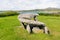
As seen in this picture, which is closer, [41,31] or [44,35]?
[44,35]

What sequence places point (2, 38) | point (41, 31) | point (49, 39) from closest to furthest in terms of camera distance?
point (49, 39)
point (2, 38)
point (41, 31)

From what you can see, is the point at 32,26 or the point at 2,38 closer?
the point at 2,38

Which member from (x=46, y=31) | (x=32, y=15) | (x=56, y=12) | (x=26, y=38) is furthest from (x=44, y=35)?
(x=56, y=12)

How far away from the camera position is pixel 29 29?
7.65 meters

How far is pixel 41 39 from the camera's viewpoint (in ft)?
20.5

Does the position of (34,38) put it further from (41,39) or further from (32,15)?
(32,15)

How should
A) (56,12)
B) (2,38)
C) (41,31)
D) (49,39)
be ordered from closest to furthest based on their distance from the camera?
(49,39)
(2,38)
(41,31)
(56,12)

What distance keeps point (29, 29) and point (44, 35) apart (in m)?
1.10

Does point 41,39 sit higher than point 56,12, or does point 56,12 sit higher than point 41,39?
point 41,39

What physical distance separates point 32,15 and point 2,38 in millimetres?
4381

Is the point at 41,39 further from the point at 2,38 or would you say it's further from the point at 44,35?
the point at 2,38

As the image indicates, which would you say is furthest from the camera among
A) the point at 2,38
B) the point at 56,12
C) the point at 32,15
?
the point at 56,12

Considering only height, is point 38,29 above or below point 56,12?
above

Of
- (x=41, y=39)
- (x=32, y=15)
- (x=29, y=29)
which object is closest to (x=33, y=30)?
(x=29, y=29)
